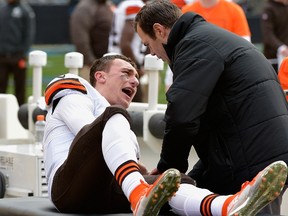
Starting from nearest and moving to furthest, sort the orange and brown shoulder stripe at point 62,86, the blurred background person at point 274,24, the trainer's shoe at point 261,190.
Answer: the trainer's shoe at point 261,190, the orange and brown shoulder stripe at point 62,86, the blurred background person at point 274,24

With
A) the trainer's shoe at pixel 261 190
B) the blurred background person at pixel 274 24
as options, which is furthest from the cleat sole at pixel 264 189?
the blurred background person at pixel 274 24

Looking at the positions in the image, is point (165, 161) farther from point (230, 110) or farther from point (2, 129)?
point (2, 129)

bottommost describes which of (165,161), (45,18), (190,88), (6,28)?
(45,18)

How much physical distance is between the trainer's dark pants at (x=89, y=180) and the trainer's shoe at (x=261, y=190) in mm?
581

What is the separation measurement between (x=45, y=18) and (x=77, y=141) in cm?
2341

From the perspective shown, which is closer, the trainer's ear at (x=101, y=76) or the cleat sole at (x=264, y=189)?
the cleat sole at (x=264, y=189)

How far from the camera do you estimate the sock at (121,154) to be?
5.57m

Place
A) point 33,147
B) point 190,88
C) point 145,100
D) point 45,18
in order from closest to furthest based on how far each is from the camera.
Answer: point 190,88 → point 33,147 → point 145,100 → point 45,18

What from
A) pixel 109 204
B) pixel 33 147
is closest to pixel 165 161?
pixel 109 204

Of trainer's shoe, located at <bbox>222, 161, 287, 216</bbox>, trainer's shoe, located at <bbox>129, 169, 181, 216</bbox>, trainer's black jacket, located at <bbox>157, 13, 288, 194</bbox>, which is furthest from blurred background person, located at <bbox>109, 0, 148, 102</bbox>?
trainer's shoe, located at <bbox>222, 161, 287, 216</bbox>

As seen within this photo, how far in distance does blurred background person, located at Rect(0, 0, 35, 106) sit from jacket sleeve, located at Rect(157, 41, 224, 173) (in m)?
10.0

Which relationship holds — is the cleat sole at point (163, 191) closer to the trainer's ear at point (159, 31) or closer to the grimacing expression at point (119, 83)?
the trainer's ear at point (159, 31)

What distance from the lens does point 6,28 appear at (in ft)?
51.8

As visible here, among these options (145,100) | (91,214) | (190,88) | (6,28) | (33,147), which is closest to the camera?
(190,88)
